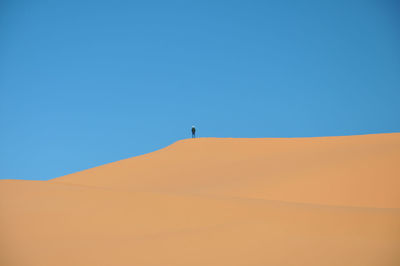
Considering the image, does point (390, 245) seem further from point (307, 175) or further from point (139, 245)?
point (307, 175)

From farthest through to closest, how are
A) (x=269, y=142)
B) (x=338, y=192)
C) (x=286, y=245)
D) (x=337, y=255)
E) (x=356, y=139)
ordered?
(x=269, y=142)
(x=356, y=139)
(x=338, y=192)
(x=286, y=245)
(x=337, y=255)

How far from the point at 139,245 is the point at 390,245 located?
3057mm

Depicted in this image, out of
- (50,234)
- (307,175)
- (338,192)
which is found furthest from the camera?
(307,175)

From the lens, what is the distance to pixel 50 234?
424 cm

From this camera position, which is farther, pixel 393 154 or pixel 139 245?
pixel 393 154

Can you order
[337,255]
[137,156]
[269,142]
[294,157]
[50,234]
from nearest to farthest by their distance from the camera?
[337,255] → [50,234] → [294,157] → [269,142] → [137,156]

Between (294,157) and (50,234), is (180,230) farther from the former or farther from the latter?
(294,157)

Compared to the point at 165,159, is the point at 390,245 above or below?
below

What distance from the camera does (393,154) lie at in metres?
10.6

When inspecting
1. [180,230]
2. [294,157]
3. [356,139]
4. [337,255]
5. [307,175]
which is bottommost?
[337,255]

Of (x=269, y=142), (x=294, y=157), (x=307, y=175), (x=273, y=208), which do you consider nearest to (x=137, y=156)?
(x=269, y=142)

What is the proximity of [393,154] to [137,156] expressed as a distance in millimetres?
14544

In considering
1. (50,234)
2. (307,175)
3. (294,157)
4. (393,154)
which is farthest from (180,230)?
(294,157)

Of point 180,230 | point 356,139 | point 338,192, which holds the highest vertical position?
point 356,139
